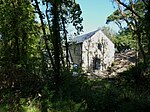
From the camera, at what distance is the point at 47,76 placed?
48.6 feet

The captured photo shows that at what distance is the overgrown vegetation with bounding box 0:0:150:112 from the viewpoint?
11406 millimetres

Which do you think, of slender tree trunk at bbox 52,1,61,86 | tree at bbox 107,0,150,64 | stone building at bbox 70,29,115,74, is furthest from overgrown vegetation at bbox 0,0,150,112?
stone building at bbox 70,29,115,74

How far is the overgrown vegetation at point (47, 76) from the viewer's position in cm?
1141

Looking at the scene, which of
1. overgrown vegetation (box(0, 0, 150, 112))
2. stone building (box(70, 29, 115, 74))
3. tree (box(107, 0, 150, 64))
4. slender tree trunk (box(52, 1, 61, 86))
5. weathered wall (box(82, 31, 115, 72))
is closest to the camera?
overgrown vegetation (box(0, 0, 150, 112))

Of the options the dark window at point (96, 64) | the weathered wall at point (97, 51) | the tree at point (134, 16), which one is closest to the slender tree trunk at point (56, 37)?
the tree at point (134, 16)

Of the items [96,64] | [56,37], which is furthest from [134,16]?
[96,64]

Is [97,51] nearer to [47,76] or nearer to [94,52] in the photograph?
[94,52]

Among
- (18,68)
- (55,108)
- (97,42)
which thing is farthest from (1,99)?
(97,42)

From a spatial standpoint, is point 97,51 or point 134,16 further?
point 97,51

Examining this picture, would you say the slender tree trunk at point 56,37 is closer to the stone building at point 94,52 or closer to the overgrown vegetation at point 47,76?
the overgrown vegetation at point 47,76

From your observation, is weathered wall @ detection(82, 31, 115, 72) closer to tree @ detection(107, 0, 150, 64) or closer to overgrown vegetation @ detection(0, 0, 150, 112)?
tree @ detection(107, 0, 150, 64)

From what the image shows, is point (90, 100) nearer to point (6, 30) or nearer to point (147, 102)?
point (147, 102)

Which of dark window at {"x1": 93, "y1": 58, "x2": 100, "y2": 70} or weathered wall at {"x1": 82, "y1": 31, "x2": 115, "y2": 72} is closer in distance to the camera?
dark window at {"x1": 93, "y1": 58, "x2": 100, "y2": 70}

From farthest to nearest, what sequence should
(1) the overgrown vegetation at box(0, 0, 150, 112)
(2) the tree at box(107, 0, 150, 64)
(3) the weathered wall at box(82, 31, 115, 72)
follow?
(3) the weathered wall at box(82, 31, 115, 72) → (2) the tree at box(107, 0, 150, 64) → (1) the overgrown vegetation at box(0, 0, 150, 112)
